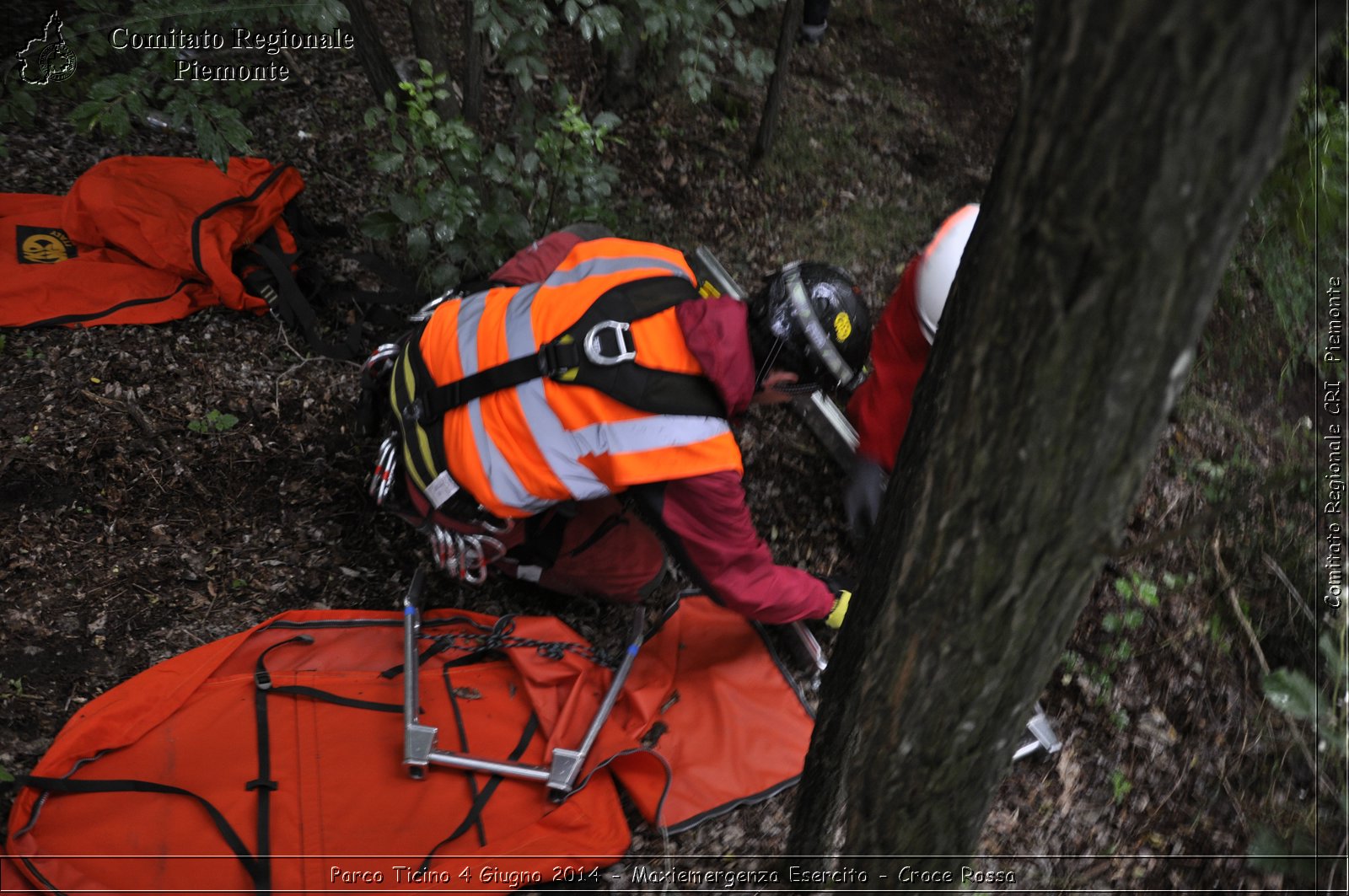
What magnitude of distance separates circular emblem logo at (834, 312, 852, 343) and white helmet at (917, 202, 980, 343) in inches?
32.5

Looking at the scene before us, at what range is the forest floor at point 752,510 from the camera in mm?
2711

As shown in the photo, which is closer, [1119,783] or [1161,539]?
[1161,539]

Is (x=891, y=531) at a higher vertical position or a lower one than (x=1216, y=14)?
lower

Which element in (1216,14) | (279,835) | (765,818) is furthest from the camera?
(765,818)

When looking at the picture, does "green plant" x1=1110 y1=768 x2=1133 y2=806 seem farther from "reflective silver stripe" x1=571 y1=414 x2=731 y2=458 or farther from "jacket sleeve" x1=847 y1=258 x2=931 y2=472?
"reflective silver stripe" x1=571 y1=414 x2=731 y2=458

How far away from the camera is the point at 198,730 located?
2.84 meters

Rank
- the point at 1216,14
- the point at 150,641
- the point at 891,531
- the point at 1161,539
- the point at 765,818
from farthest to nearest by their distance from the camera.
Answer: the point at 150,641, the point at 765,818, the point at 891,531, the point at 1161,539, the point at 1216,14

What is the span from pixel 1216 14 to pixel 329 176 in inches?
185

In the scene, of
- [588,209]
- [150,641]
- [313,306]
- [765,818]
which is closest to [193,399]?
[313,306]

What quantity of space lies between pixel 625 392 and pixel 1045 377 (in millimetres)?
1410

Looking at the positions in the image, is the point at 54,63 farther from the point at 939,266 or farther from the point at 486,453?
the point at 939,266

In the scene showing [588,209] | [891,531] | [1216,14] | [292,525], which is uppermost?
[1216,14]

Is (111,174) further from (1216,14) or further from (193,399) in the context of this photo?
(1216,14)

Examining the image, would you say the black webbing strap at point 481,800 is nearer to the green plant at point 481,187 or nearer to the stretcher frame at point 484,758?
the stretcher frame at point 484,758
